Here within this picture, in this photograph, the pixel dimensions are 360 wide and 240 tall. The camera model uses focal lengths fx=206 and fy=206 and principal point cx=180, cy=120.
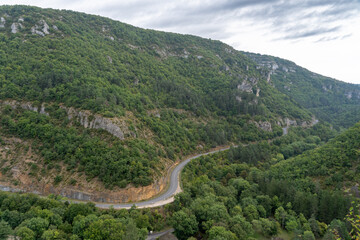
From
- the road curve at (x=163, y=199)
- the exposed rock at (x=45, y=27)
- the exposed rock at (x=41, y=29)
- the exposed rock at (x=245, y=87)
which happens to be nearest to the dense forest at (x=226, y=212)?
the road curve at (x=163, y=199)

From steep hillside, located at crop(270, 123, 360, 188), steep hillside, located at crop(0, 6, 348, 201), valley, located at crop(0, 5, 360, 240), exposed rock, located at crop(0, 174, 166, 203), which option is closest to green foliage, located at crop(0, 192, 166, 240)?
valley, located at crop(0, 5, 360, 240)

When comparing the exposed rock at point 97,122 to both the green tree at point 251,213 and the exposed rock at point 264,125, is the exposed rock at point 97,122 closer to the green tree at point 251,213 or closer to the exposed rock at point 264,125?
the green tree at point 251,213

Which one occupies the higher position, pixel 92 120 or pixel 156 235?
pixel 92 120

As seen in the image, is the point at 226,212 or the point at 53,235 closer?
the point at 53,235

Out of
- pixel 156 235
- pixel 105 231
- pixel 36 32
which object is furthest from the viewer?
pixel 36 32

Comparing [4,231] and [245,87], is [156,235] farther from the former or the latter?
[245,87]

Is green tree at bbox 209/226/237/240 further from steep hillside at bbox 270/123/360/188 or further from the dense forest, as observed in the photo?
steep hillside at bbox 270/123/360/188

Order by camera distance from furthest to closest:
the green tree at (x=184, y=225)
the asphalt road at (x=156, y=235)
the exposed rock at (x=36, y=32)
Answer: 1. the exposed rock at (x=36, y=32)
2. the asphalt road at (x=156, y=235)
3. the green tree at (x=184, y=225)

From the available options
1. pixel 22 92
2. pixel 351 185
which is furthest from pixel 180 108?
pixel 351 185

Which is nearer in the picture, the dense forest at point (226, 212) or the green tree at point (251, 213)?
the dense forest at point (226, 212)

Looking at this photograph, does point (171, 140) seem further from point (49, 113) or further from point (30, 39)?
point (30, 39)

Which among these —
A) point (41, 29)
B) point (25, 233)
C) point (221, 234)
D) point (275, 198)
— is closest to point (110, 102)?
point (25, 233)
